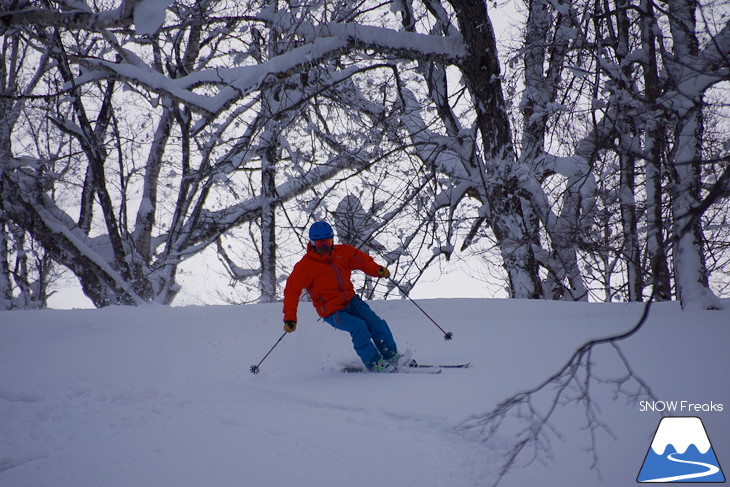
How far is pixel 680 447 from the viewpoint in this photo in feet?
9.62

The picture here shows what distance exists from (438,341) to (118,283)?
22.8ft

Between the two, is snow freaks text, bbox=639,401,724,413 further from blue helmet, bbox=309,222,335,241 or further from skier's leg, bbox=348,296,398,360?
blue helmet, bbox=309,222,335,241

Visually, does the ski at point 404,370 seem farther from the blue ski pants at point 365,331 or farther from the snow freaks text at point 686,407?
the snow freaks text at point 686,407

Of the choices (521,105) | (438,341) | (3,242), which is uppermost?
(521,105)

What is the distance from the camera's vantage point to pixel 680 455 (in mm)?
2875

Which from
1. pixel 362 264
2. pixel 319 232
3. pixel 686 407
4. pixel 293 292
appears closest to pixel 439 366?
pixel 362 264

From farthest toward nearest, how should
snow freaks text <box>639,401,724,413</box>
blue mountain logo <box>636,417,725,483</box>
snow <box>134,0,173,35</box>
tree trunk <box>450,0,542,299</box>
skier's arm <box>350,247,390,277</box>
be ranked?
tree trunk <box>450,0,542,299</box>
skier's arm <box>350,247,390,277</box>
snow <box>134,0,173,35</box>
snow freaks text <box>639,401,724,413</box>
blue mountain logo <box>636,417,725,483</box>

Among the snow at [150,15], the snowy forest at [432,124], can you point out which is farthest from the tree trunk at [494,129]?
the snow at [150,15]

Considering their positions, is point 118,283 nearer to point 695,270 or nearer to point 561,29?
point 561,29

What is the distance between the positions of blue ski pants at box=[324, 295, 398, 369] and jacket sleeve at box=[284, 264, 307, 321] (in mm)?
376

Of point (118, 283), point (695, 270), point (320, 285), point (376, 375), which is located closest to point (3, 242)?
point (118, 283)

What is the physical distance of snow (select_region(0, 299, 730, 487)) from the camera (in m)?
3.08

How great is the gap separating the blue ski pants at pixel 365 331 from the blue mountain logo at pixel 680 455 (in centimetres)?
262

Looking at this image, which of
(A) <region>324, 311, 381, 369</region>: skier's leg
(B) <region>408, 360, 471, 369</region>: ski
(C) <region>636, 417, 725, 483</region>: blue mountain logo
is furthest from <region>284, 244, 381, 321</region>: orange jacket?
(C) <region>636, 417, 725, 483</region>: blue mountain logo
